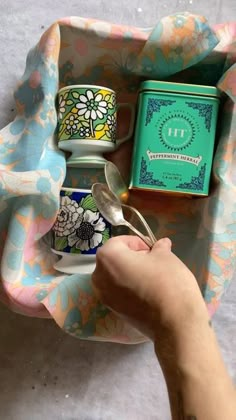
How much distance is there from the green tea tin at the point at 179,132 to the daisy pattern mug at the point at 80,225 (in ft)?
0.31

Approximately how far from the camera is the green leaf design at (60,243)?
0.69 metres

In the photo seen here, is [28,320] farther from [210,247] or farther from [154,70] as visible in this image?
[154,70]

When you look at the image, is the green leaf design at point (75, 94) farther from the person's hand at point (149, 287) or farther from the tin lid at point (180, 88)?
the person's hand at point (149, 287)

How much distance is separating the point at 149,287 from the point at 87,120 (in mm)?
274

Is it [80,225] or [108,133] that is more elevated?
[108,133]

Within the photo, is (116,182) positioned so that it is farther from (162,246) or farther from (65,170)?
(162,246)

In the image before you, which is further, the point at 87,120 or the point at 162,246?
the point at 87,120

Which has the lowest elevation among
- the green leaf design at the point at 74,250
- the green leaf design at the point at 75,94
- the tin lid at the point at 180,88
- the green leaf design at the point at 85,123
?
the green leaf design at the point at 74,250

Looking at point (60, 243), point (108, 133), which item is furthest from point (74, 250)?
point (108, 133)

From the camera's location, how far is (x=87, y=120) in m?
0.67

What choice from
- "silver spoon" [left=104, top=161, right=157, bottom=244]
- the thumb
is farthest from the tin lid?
A: the thumb

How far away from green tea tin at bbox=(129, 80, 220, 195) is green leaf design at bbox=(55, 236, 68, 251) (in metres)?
0.15

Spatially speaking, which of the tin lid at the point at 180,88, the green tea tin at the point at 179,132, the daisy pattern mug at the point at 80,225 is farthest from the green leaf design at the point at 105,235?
the tin lid at the point at 180,88

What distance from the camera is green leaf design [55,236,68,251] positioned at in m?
0.69
